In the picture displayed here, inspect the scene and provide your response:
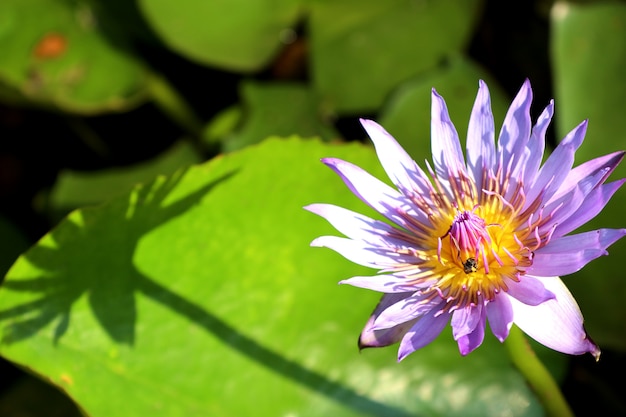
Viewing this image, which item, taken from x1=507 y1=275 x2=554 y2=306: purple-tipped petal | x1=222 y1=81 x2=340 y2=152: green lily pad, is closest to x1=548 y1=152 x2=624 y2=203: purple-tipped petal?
x1=507 y1=275 x2=554 y2=306: purple-tipped petal

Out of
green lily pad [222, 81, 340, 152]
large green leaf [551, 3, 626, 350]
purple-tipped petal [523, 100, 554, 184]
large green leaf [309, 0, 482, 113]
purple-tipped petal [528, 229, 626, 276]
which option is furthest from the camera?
large green leaf [309, 0, 482, 113]

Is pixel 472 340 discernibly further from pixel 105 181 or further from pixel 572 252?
pixel 105 181

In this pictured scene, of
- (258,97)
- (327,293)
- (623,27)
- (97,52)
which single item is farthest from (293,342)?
(97,52)

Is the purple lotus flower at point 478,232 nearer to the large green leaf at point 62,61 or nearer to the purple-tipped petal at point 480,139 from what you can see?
the purple-tipped petal at point 480,139

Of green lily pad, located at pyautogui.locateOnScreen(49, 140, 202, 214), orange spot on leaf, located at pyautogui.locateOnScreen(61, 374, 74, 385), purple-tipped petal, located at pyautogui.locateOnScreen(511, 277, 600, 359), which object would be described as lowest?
green lily pad, located at pyautogui.locateOnScreen(49, 140, 202, 214)

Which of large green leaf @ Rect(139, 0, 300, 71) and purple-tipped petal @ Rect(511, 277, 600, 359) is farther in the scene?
large green leaf @ Rect(139, 0, 300, 71)

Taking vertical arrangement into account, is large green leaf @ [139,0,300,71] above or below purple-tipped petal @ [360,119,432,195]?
below

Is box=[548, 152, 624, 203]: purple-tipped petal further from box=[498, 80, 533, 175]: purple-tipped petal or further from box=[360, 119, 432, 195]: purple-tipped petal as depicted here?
box=[360, 119, 432, 195]: purple-tipped petal

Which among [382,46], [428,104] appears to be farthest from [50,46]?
[428,104]
